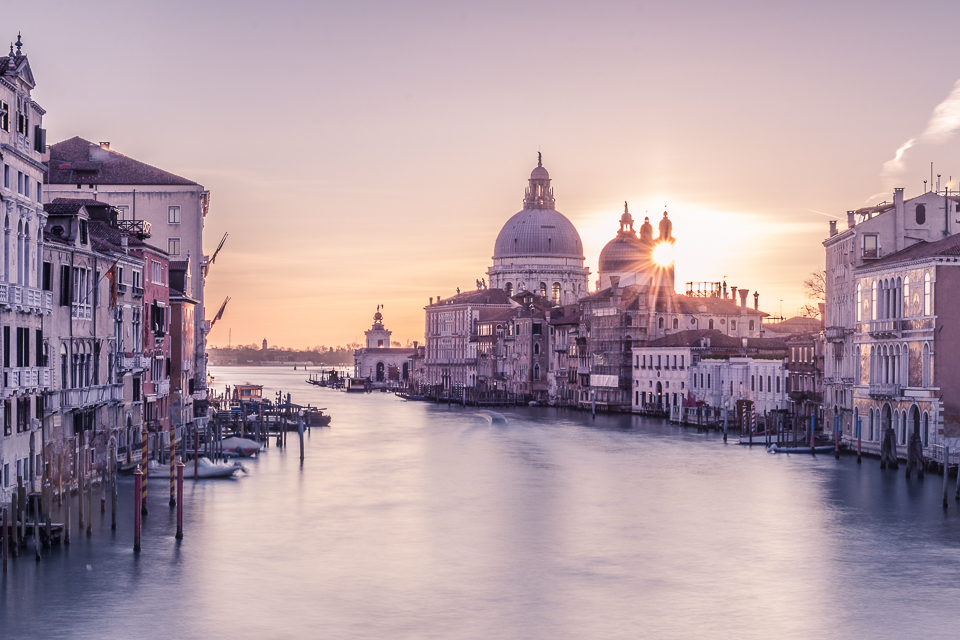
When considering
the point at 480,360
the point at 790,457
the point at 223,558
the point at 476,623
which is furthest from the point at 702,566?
the point at 480,360

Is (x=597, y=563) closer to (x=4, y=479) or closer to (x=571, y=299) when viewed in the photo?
(x=4, y=479)

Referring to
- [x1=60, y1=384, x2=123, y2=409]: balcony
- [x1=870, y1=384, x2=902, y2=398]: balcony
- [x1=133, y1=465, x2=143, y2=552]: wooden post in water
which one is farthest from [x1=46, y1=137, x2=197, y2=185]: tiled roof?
[x1=133, y1=465, x2=143, y2=552]: wooden post in water

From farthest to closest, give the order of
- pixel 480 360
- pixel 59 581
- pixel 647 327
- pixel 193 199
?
1. pixel 480 360
2. pixel 647 327
3. pixel 193 199
4. pixel 59 581

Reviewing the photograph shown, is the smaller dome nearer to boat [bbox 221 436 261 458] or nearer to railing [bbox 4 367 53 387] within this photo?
boat [bbox 221 436 261 458]

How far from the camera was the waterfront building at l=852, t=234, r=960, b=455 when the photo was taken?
37969mm

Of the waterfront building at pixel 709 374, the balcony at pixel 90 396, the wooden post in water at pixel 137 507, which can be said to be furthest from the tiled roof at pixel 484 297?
the wooden post in water at pixel 137 507

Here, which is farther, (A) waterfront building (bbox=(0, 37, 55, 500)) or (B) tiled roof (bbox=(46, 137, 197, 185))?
(B) tiled roof (bbox=(46, 137, 197, 185))

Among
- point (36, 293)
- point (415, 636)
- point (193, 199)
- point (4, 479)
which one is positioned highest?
point (193, 199)

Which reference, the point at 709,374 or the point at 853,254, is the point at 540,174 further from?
the point at 853,254

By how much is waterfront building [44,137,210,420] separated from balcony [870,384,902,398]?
23373mm

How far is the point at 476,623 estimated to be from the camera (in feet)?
65.0

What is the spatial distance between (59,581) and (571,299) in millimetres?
105917

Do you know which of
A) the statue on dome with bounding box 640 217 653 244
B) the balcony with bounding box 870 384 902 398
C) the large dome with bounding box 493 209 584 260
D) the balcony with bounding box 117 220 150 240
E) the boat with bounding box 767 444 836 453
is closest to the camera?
the balcony with bounding box 117 220 150 240

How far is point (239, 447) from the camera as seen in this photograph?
46281mm
